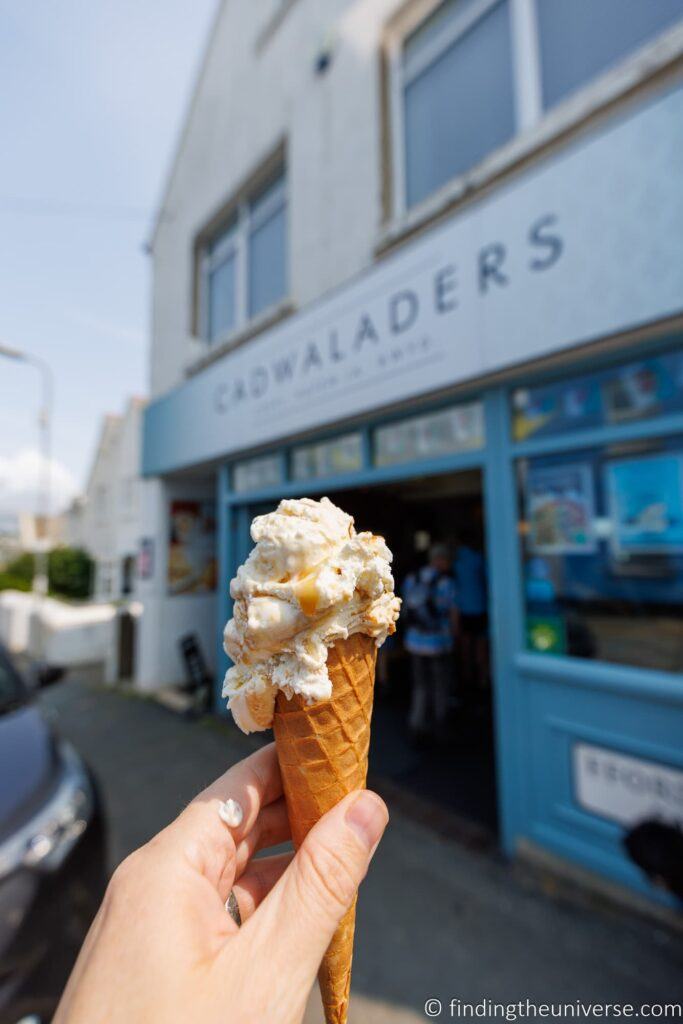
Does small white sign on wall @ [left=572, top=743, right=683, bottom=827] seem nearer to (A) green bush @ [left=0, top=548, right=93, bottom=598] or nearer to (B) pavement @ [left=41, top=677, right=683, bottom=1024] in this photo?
(B) pavement @ [left=41, top=677, right=683, bottom=1024]

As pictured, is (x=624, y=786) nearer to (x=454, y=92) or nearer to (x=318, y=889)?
(x=318, y=889)

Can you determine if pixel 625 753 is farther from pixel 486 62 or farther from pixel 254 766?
pixel 486 62

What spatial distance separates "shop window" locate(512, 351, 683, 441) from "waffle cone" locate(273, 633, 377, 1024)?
2336 millimetres

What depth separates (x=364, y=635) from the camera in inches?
47.2

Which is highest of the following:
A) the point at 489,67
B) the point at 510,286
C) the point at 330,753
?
the point at 489,67

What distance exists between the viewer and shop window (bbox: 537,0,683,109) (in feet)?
9.35

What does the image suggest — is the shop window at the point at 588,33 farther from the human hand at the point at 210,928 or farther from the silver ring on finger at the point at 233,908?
the silver ring on finger at the point at 233,908

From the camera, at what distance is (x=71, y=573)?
20.3 metres

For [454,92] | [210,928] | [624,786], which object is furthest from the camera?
[454,92]

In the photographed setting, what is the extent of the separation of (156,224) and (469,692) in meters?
9.14

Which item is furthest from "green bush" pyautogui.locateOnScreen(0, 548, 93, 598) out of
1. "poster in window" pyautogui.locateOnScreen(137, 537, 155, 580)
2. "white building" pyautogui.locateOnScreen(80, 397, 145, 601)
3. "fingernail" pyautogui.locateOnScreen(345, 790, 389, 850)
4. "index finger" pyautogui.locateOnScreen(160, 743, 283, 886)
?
"fingernail" pyautogui.locateOnScreen(345, 790, 389, 850)

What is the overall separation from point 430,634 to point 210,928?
3582 mm

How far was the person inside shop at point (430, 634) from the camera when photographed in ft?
13.4

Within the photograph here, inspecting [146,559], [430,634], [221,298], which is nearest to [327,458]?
[430,634]
